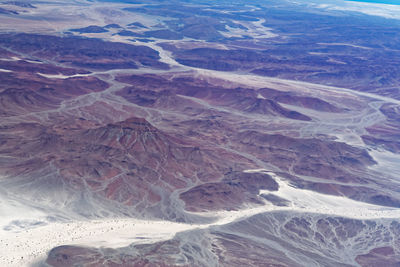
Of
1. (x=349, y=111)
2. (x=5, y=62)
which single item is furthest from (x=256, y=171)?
(x=5, y=62)

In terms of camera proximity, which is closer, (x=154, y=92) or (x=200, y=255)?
(x=200, y=255)

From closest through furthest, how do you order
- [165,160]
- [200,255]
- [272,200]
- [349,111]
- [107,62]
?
1. [200,255]
2. [272,200]
3. [165,160]
4. [349,111]
5. [107,62]

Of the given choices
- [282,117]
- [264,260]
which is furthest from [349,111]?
[264,260]

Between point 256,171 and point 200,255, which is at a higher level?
point 200,255

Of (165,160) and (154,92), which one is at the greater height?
(165,160)

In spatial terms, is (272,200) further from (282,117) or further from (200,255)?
(282,117)

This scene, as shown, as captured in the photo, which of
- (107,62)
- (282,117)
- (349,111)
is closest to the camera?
(282,117)

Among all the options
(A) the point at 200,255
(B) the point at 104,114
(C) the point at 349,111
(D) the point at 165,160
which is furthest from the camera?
(C) the point at 349,111

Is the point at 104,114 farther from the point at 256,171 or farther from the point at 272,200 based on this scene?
the point at 272,200

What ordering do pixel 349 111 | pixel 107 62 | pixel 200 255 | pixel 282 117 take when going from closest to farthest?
pixel 200 255, pixel 282 117, pixel 349 111, pixel 107 62
